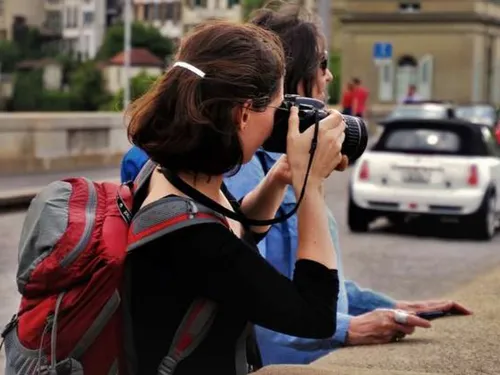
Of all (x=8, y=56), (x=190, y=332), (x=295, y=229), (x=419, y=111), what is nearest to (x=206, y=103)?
(x=190, y=332)

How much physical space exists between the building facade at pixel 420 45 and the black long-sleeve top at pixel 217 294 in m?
60.3

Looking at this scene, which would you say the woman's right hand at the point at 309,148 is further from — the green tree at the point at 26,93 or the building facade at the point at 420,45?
the green tree at the point at 26,93

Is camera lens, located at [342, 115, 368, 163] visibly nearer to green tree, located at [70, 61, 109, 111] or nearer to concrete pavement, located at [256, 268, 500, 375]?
concrete pavement, located at [256, 268, 500, 375]

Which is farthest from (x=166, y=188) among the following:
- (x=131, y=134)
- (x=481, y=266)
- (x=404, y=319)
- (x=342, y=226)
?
(x=342, y=226)

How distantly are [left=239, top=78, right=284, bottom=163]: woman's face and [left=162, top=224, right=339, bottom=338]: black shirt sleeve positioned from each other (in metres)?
0.20

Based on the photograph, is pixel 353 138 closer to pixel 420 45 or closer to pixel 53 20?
pixel 420 45

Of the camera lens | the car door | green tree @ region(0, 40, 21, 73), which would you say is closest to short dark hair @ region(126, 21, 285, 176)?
the camera lens

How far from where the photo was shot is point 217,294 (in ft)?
7.87

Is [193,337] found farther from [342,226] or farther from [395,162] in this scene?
[342,226]

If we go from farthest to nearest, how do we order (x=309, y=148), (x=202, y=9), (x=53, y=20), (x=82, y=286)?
(x=53, y=20) → (x=202, y=9) → (x=309, y=148) → (x=82, y=286)

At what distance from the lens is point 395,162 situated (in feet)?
50.6

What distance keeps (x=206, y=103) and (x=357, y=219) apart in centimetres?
1346

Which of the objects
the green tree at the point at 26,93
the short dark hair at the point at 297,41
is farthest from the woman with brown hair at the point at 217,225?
the green tree at the point at 26,93

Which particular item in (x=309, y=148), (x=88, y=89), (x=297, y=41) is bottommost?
(x=88, y=89)
